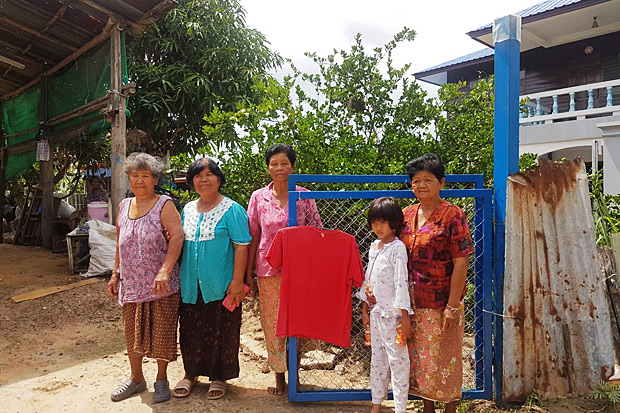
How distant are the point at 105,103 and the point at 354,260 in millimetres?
5243

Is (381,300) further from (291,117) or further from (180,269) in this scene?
(291,117)

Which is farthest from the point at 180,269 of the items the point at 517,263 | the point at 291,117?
the point at 517,263

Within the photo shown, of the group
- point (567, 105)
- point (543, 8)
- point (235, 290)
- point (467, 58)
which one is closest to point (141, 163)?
point (235, 290)

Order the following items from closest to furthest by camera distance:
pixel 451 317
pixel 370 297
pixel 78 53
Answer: pixel 451 317, pixel 370 297, pixel 78 53

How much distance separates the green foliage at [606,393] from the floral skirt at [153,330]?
107 inches

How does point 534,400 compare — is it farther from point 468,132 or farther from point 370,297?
point 468,132

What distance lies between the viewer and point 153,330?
2.88m

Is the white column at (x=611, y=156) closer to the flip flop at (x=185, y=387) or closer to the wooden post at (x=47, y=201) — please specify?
the flip flop at (x=185, y=387)

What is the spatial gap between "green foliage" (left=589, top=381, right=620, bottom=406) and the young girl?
1.24 m

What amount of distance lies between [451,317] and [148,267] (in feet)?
6.33

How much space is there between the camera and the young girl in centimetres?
234

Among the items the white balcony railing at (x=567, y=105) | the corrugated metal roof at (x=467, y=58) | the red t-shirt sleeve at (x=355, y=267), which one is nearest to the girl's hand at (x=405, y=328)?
the red t-shirt sleeve at (x=355, y=267)

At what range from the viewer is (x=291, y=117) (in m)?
4.08

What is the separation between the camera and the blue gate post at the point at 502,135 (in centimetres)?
270
